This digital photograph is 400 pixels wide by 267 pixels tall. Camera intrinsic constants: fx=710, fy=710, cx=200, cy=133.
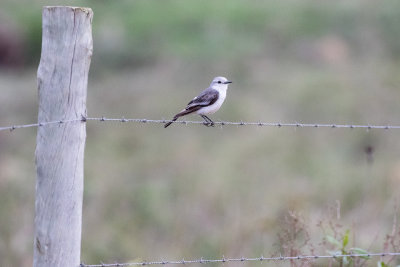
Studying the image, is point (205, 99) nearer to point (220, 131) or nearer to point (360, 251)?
point (360, 251)

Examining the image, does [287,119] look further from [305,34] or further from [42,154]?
[42,154]

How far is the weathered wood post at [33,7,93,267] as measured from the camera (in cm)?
432

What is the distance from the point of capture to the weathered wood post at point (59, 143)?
4.32 metres

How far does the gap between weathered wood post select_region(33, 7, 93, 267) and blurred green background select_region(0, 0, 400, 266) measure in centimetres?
201

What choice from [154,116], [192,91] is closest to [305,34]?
[192,91]

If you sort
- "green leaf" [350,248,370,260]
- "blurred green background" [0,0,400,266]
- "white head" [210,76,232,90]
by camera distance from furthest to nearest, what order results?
"blurred green background" [0,0,400,266], "white head" [210,76,232,90], "green leaf" [350,248,370,260]

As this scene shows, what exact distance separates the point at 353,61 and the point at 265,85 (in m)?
3.65

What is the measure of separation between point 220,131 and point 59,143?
31.5 ft

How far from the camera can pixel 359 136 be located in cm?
1355

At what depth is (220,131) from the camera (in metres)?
13.9

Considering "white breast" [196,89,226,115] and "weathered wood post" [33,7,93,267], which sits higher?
"white breast" [196,89,226,115]

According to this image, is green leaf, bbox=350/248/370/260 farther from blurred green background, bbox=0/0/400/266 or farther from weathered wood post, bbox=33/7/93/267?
weathered wood post, bbox=33/7/93/267

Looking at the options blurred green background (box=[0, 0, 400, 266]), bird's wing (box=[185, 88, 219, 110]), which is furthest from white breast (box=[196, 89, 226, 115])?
blurred green background (box=[0, 0, 400, 266])

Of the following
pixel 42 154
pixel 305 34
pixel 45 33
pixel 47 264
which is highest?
pixel 305 34
